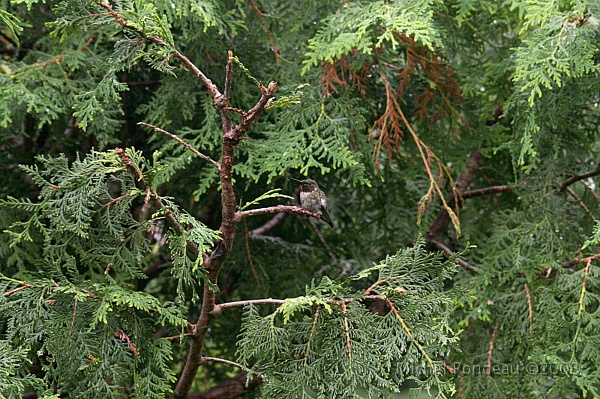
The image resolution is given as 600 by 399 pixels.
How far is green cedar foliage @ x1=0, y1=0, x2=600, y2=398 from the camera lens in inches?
96.8

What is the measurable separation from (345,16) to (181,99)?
92 cm

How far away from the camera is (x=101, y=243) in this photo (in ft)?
8.83

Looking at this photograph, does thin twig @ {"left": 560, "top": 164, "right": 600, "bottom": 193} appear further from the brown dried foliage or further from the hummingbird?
the hummingbird

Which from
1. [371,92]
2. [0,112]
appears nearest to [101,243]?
[0,112]

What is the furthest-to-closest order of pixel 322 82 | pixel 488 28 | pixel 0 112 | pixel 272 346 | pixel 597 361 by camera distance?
pixel 488 28
pixel 322 82
pixel 0 112
pixel 597 361
pixel 272 346

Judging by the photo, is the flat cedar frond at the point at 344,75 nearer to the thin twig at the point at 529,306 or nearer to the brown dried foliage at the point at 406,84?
the brown dried foliage at the point at 406,84

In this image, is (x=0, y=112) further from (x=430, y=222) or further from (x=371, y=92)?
(x=430, y=222)

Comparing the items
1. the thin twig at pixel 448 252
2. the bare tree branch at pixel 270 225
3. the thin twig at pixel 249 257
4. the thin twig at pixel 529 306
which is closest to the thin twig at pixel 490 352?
the thin twig at pixel 529 306

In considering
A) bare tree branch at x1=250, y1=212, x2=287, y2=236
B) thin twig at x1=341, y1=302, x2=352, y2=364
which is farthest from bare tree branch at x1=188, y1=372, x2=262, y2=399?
thin twig at x1=341, y1=302, x2=352, y2=364

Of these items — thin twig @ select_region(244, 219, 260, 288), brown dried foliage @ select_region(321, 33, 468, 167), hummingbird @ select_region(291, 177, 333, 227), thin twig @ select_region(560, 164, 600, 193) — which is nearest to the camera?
hummingbird @ select_region(291, 177, 333, 227)

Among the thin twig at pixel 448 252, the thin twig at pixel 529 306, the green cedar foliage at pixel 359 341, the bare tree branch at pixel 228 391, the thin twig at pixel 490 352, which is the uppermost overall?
the green cedar foliage at pixel 359 341

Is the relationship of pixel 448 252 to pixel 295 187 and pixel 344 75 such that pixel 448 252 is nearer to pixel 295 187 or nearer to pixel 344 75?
pixel 295 187

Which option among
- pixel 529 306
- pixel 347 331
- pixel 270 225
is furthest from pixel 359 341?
pixel 270 225

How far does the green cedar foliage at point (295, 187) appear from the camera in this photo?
2459 millimetres
